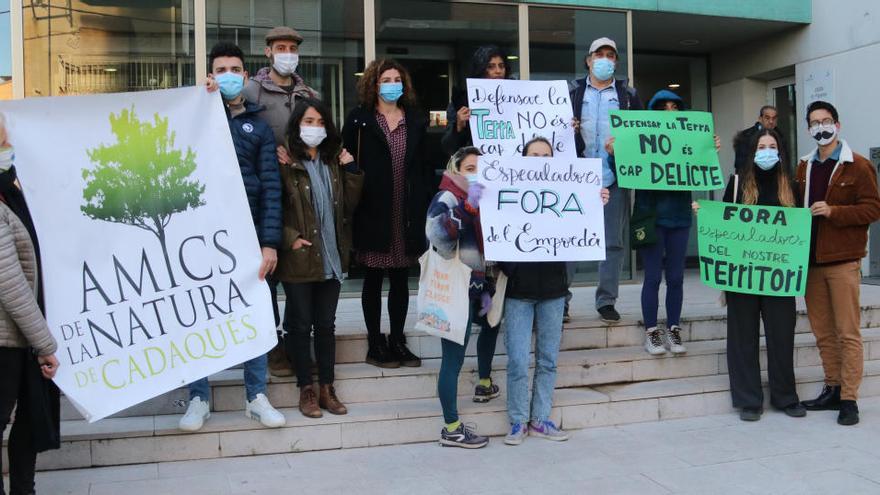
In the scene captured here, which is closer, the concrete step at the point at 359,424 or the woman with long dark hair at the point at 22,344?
the woman with long dark hair at the point at 22,344

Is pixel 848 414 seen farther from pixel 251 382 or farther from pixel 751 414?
pixel 251 382

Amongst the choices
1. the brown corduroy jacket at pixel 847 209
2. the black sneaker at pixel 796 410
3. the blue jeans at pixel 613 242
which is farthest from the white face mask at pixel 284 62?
the black sneaker at pixel 796 410

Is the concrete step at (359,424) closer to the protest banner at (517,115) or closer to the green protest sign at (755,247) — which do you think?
the green protest sign at (755,247)

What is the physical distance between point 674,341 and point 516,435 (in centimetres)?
168

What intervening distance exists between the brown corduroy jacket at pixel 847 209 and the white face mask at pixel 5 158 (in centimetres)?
474

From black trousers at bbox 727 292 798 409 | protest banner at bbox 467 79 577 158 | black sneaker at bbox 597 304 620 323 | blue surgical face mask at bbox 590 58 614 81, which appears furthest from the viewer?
black sneaker at bbox 597 304 620 323

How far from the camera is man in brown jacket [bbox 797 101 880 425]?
5.38 m

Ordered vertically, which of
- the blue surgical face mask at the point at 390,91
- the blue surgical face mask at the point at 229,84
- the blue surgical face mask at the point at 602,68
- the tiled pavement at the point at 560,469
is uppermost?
the blue surgical face mask at the point at 602,68

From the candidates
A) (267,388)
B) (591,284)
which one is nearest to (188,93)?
(267,388)

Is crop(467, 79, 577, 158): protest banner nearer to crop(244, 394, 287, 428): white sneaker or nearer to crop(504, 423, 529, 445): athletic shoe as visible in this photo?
crop(504, 423, 529, 445): athletic shoe

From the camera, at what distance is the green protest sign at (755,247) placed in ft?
17.9

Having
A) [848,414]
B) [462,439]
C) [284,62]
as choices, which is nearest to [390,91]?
[284,62]

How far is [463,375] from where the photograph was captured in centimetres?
559

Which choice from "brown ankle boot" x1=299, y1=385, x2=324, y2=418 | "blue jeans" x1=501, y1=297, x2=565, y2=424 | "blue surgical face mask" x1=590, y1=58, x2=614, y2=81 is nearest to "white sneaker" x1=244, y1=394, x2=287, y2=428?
"brown ankle boot" x1=299, y1=385, x2=324, y2=418
